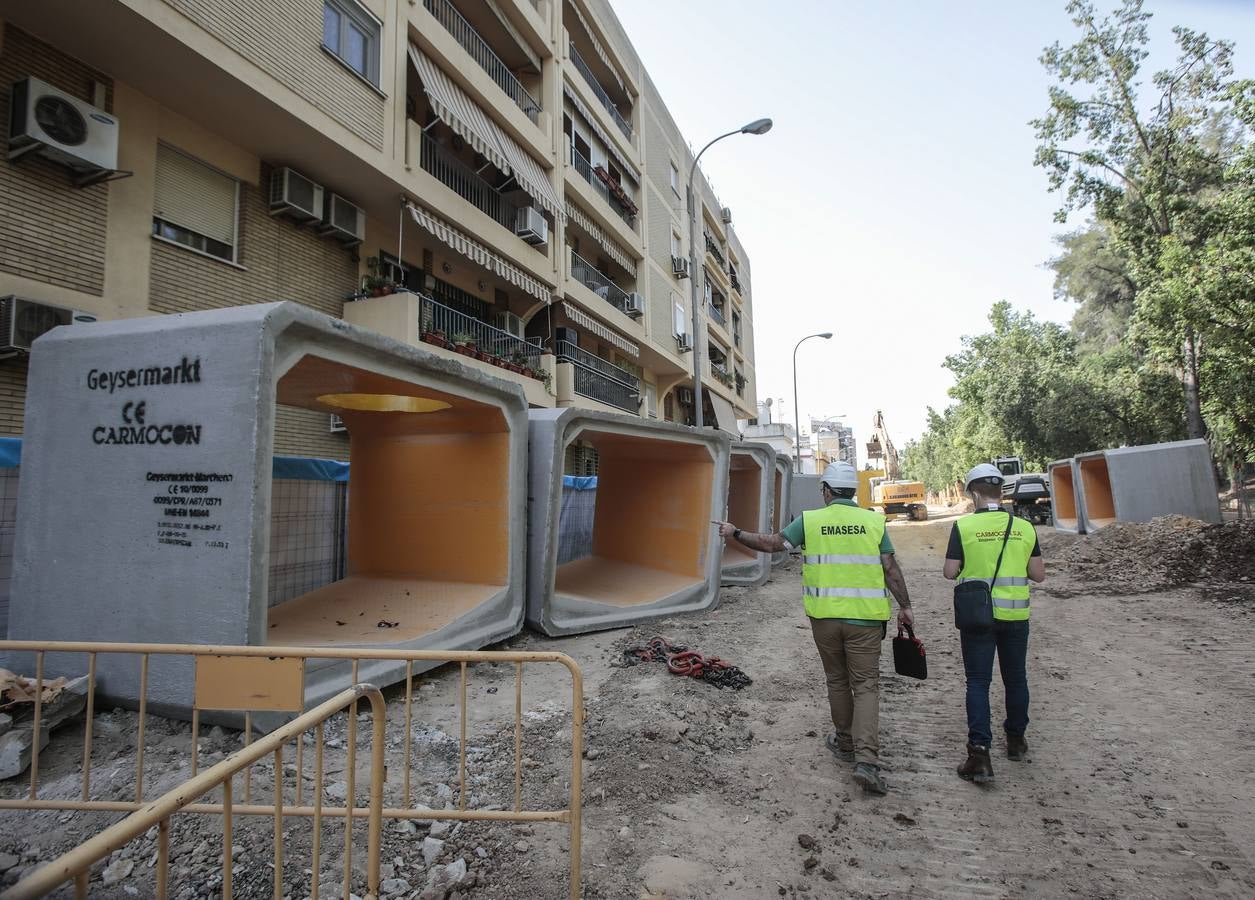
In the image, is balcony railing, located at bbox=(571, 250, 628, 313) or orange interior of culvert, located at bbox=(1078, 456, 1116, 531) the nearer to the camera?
balcony railing, located at bbox=(571, 250, 628, 313)

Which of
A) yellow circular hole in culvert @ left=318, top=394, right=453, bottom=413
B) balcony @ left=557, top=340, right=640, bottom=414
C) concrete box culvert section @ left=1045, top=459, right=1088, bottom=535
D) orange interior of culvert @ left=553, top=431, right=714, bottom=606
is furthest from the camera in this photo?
concrete box culvert section @ left=1045, top=459, right=1088, bottom=535

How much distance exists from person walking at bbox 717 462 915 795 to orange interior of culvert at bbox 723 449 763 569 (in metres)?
8.74

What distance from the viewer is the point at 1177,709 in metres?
5.14

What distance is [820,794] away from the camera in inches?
→ 154

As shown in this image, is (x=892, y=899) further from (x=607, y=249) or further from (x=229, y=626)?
(x=607, y=249)

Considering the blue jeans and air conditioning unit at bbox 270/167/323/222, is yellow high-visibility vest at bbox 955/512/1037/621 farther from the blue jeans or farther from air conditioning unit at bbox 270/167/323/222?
air conditioning unit at bbox 270/167/323/222

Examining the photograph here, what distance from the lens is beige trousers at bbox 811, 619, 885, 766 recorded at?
4008 millimetres

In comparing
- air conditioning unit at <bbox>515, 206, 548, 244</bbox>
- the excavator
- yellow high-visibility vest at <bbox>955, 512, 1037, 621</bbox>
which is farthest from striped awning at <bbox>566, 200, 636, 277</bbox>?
the excavator

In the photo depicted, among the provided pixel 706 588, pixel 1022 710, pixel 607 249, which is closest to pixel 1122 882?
pixel 1022 710

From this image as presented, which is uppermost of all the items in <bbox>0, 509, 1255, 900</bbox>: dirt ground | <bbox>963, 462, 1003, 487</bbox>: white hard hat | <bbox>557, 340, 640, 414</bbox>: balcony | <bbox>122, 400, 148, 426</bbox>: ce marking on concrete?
<bbox>557, 340, 640, 414</bbox>: balcony

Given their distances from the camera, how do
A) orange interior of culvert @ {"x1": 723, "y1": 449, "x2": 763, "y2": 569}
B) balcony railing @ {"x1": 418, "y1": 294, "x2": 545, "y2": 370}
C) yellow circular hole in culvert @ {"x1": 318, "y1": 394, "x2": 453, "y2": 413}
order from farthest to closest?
orange interior of culvert @ {"x1": 723, "y1": 449, "x2": 763, "y2": 569} → balcony railing @ {"x1": 418, "y1": 294, "x2": 545, "y2": 370} → yellow circular hole in culvert @ {"x1": 318, "y1": 394, "x2": 453, "y2": 413}

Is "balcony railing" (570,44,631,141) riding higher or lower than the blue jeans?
higher

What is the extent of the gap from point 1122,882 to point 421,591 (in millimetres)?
6035

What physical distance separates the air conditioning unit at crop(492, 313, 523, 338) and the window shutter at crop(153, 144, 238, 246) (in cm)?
665
